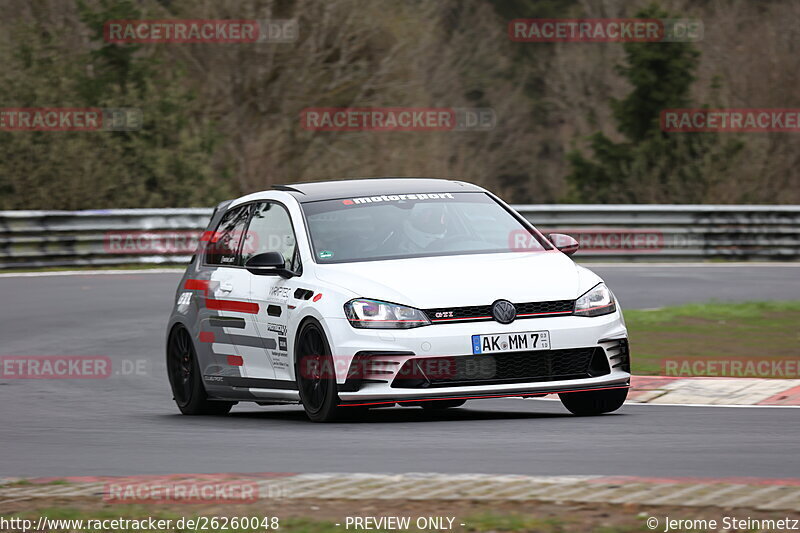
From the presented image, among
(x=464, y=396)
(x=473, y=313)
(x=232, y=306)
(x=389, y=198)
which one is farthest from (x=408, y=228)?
(x=464, y=396)

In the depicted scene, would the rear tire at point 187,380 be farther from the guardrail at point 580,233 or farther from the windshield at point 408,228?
the guardrail at point 580,233

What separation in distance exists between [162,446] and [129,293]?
43.6 feet

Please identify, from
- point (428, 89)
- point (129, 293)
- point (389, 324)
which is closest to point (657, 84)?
point (428, 89)

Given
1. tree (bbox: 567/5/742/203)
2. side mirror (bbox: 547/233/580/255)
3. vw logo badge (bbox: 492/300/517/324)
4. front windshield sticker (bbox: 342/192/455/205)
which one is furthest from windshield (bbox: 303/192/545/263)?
tree (bbox: 567/5/742/203)

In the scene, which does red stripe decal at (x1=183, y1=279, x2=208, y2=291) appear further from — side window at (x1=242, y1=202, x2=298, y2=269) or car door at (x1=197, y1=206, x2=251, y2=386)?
side window at (x1=242, y1=202, x2=298, y2=269)

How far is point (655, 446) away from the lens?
8.38 m

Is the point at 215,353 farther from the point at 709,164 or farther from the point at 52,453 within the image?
the point at 709,164

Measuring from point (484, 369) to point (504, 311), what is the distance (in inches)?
14.9

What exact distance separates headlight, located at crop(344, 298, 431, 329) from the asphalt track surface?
2.12 ft

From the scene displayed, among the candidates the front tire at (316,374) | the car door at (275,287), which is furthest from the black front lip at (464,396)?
the car door at (275,287)

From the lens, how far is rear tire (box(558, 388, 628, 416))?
10434 mm

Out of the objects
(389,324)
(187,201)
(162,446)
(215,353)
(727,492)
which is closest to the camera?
(727,492)

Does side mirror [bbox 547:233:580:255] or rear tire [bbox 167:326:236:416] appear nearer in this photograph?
side mirror [bbox 547:233:580:255]

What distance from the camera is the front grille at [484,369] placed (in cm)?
970
